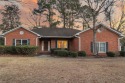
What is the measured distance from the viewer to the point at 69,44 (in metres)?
41.7

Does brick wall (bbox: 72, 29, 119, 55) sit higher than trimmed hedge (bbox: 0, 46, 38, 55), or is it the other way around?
brick wall (bbox: 72, 29, 119, 55)

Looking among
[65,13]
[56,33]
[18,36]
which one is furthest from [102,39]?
[65,13]

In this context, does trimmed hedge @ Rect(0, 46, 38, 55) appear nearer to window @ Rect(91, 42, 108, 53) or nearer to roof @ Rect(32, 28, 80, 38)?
roof @ Rect(32, 28, 80, 38)

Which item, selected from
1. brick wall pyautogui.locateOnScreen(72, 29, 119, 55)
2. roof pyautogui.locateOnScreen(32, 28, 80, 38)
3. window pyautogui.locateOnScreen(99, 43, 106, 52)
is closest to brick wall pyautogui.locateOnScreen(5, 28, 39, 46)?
roof pyautogui.locateOnScreen(32, 28, 80, 38)

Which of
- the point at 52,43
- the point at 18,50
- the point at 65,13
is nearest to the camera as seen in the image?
the point at 18,50

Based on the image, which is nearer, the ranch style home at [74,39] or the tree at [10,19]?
the ranch style home at [74,39]

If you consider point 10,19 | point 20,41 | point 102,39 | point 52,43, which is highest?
point 10,19

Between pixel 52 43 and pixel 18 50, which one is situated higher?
pixel 52 43

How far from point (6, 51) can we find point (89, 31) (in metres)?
11.9

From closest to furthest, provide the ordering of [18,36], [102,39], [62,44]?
[102,39] < [18,36] < [62,44]

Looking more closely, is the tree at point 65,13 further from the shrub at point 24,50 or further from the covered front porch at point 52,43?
the shrub at point 24,50

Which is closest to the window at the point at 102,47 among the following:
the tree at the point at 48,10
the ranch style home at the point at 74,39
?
the ranch style home at the point at 74,39

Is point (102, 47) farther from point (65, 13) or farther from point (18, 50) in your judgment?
point (65, 13)

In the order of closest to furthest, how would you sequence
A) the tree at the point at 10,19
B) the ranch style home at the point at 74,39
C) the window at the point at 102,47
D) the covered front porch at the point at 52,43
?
the ranch style home at the point at 74,39, the window at the point at 102,47, the covered front porch at the point at 52,43, the tree at the point at 10,19
